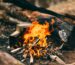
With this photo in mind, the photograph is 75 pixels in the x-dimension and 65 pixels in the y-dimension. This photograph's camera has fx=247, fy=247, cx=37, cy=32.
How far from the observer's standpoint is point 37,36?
1109 cm

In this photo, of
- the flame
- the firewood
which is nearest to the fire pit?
the flame

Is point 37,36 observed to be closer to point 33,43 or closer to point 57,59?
point 33,43

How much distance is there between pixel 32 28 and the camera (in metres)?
11.5

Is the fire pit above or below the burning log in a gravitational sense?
above

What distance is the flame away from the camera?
10734 mm

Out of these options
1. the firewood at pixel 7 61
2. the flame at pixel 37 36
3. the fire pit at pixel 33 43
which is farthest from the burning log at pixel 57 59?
the firewood at pixel 7 61

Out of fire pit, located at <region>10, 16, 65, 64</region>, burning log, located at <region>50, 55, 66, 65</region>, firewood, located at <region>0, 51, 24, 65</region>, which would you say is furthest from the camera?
fire pit, located at <region>10, 16, 65, 64</region>

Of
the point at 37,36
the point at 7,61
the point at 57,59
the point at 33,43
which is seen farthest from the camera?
Result: the point at 37,36

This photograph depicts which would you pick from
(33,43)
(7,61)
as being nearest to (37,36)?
(33,43)

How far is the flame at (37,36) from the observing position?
1073 centimetres

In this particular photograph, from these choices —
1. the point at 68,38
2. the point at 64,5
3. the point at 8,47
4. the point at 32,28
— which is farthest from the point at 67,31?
the point at 64,5

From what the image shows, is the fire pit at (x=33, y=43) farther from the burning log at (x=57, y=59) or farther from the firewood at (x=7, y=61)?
the firewood at (x=7, y=61)

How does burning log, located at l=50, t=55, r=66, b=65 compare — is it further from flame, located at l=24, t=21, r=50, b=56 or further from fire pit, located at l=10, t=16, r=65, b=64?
flame, located at l=24, t=21, r=50, b=56

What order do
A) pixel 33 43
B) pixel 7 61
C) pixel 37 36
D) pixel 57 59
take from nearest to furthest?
pixel 7 61 → pixel 57 59 → pixel 33 43 → pixel 37 36
